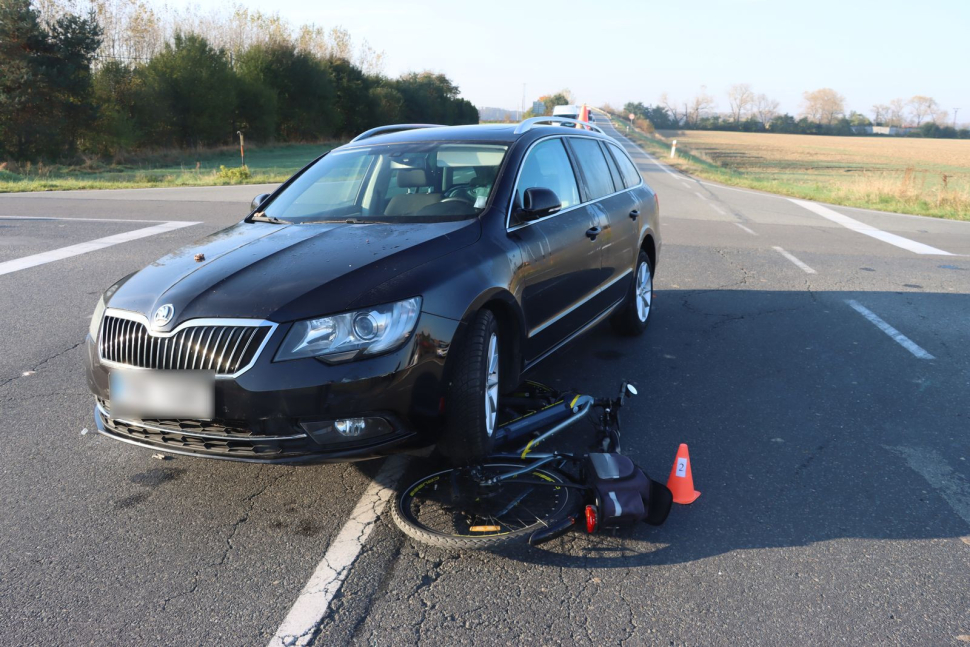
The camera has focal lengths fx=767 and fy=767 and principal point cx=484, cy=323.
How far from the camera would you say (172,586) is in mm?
2930

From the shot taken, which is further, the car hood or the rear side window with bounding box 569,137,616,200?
the rear side window with bounding box 569,137,616,200

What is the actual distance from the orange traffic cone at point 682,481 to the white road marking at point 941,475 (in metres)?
1.24

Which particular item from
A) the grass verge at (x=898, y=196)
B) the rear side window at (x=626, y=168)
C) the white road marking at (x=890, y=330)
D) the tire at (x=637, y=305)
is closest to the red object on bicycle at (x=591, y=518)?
the tire at (x=637, y=305)

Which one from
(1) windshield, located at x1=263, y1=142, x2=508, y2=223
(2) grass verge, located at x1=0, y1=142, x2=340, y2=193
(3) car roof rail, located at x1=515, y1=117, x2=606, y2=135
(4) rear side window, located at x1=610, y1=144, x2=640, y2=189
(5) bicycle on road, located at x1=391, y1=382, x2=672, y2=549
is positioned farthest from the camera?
(2) grass verge, located at x1=0, y1=142, x2=340, y2=193

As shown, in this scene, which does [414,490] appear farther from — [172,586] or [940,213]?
[940,213]

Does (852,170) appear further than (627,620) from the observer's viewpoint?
Yes

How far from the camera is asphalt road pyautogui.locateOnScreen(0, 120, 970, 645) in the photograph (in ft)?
8.98

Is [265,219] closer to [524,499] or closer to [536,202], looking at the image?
[536,202]

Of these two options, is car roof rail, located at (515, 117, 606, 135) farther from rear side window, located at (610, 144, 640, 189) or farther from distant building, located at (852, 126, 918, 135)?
distant building, located at (852, 126, 918, 135)

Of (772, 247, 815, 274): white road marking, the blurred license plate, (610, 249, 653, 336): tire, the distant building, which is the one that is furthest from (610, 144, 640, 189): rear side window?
the distant building

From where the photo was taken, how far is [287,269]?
358 cm

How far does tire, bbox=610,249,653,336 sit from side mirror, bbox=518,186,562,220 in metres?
1.96

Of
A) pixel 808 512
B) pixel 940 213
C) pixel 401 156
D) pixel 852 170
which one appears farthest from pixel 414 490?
pixel 852 170

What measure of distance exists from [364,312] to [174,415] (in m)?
0.92
